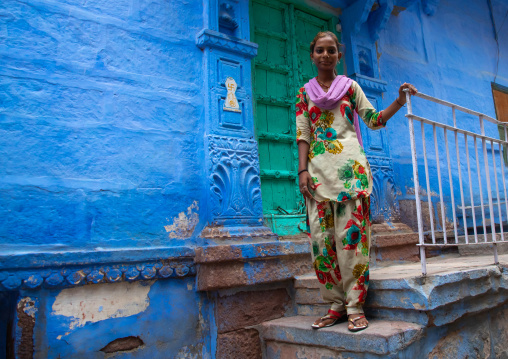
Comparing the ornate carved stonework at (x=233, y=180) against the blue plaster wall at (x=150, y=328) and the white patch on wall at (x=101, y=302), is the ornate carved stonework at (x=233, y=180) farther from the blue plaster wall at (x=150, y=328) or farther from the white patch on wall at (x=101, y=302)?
the white patch on wall at (x=101, y=302)

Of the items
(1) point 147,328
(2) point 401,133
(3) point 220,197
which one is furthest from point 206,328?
(2) point 401,133

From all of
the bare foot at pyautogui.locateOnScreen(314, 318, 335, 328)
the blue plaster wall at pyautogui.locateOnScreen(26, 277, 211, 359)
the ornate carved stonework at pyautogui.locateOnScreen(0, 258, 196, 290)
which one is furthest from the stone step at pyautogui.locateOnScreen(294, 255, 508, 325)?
the ornate carved stonework at pyautogui.locateOnScreen(0, 258, 196, 290)

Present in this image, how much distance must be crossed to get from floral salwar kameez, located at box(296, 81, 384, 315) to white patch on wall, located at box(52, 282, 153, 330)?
42.1 inches

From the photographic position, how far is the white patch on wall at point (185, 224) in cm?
272

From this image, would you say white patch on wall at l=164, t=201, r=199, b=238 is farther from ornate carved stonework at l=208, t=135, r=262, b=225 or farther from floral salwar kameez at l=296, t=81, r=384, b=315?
floral salwar kameez at l=296, t=81, r=384, b=315

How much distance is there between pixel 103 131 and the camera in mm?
2568

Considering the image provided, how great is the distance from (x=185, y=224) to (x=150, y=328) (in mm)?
670

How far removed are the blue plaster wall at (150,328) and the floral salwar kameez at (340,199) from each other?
2.87 feet

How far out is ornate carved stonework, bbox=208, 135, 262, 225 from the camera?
2814 millimetres

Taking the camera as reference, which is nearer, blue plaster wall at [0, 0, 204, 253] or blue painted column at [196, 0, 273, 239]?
blue plaster wall at [0, 0, 204, 253]

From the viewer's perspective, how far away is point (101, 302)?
2.37 meters

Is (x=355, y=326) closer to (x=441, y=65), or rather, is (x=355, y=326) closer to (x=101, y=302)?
(x=101, y=302)

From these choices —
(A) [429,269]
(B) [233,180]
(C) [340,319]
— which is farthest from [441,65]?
(C) [340,319]

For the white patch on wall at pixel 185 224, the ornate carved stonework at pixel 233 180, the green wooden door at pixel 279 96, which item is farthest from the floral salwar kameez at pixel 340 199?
the green wooden door at pixel 279 96
